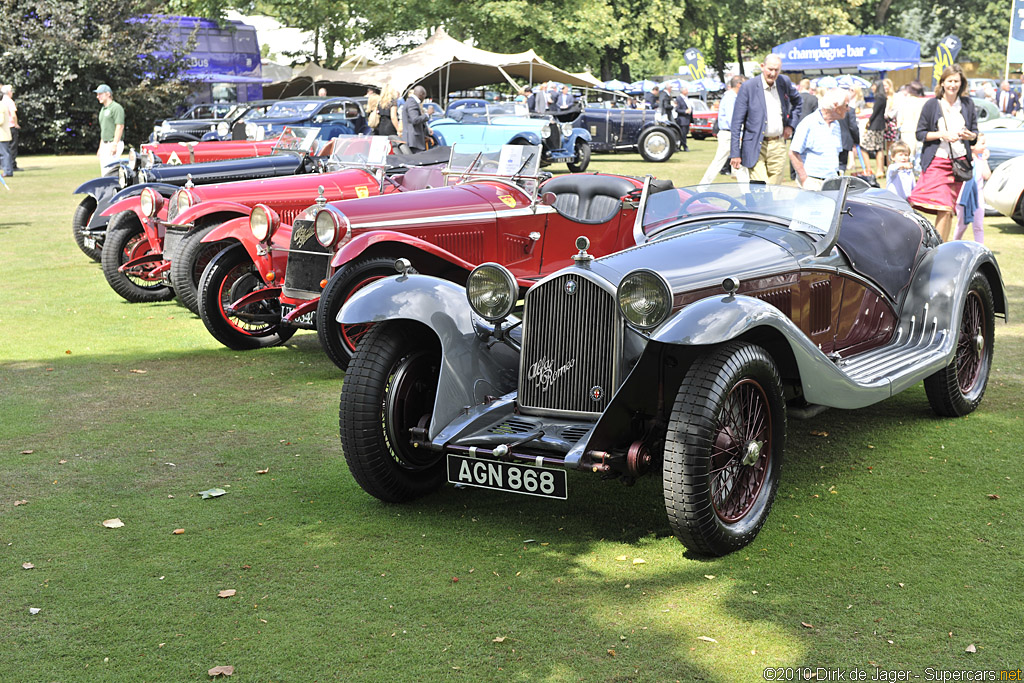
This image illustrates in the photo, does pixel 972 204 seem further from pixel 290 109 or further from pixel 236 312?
pixel 290 109

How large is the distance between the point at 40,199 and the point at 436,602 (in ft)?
58.6

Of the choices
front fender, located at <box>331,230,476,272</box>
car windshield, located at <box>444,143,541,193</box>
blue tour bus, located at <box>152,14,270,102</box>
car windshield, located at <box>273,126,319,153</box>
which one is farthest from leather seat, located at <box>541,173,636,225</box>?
blue tour bus, located at <box>152,14,270,102</box>

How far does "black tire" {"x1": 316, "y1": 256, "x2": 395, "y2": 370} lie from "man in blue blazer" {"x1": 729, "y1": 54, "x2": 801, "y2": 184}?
16.2 feet

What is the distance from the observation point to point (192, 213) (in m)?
8.73

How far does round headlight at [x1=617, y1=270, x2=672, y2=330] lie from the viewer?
13.4ft

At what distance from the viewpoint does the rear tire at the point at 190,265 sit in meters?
8.51

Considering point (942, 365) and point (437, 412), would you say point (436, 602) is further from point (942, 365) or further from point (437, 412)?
point (942, 365)

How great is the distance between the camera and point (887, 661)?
318cm

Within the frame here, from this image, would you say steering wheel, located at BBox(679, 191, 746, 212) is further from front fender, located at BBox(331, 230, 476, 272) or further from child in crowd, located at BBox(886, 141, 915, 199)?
child in crowd, located at BBox(886, 141, 915, 199)

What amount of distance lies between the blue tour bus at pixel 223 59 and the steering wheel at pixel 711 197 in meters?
36.1

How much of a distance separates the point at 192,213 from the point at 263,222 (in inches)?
51.0

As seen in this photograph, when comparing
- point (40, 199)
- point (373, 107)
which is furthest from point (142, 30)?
point (373, 107)

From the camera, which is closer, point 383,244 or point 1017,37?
point 383,244

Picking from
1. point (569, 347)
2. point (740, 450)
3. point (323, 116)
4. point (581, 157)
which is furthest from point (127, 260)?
point (581, 157)
